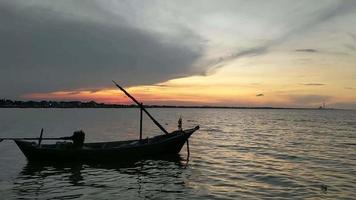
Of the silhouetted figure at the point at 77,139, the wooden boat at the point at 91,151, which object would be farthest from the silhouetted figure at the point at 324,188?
the silhouetted figure at the point at 77,139

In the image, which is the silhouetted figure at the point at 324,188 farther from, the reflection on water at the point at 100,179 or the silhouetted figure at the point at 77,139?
the silhouetted figure at the point at 77,139

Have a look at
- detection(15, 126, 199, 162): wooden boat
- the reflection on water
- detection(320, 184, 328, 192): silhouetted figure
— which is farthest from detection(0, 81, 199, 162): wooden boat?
detection(320, 184, 328, 192): silhouetted figure

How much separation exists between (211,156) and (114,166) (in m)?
9.71

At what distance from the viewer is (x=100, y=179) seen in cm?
2195

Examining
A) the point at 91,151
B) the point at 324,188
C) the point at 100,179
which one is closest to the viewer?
the point at 324,188

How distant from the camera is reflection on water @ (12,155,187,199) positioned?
732 inches

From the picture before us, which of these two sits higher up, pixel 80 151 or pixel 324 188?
pixel 80 151

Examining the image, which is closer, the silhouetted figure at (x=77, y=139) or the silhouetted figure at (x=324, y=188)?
the silhouetted figure at (x=324, y=188)

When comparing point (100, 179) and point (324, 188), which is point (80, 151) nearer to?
point (100, 179)

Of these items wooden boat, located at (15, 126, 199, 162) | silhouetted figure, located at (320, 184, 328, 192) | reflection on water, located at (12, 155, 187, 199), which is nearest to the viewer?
reflection on water, located at (12, 155, 187, 199)

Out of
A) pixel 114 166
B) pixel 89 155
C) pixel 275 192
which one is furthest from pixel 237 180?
pixel 89 155

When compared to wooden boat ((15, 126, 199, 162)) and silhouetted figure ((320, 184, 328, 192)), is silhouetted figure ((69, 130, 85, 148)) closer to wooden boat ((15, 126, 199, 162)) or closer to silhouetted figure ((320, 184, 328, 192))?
wooden boat ((15, 126, 199, 162))

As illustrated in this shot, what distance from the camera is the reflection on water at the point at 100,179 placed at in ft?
61.0

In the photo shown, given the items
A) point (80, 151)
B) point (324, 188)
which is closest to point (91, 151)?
point (80, 151)
